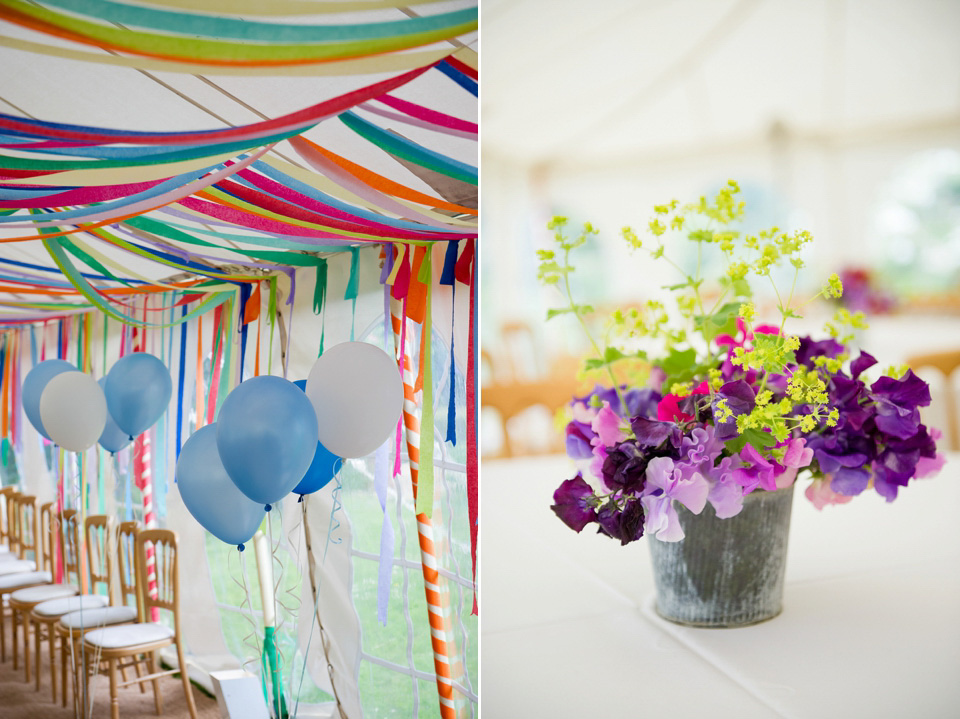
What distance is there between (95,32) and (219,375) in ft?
8.84

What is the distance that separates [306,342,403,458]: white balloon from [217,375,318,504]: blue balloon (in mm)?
128

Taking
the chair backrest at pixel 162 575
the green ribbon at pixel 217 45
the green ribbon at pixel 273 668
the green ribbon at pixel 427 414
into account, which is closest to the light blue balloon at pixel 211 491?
the green ribbon at pixel 427 414

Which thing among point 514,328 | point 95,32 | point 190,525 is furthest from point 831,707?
point 190,525

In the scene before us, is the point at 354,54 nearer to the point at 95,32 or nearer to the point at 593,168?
the point at 95,32

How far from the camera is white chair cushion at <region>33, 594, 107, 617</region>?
4016 millimetres

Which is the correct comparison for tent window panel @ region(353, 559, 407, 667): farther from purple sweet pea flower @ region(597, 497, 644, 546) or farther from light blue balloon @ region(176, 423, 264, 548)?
purple sweet pea flower @ region(597, 497, 644, 546)

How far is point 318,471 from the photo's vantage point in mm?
2367

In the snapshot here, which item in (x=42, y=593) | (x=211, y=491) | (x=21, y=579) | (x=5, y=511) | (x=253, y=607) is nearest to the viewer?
(x=211, y=491)

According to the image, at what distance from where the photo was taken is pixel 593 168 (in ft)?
26.3

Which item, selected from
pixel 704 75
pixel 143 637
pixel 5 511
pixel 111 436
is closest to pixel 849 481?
pixel 143 637

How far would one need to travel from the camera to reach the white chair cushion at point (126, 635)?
134 inches

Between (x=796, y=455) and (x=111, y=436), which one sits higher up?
(x=796, y=455)

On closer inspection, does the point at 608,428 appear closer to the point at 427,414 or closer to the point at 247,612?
the point at 427,414

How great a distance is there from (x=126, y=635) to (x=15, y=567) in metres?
2.18
